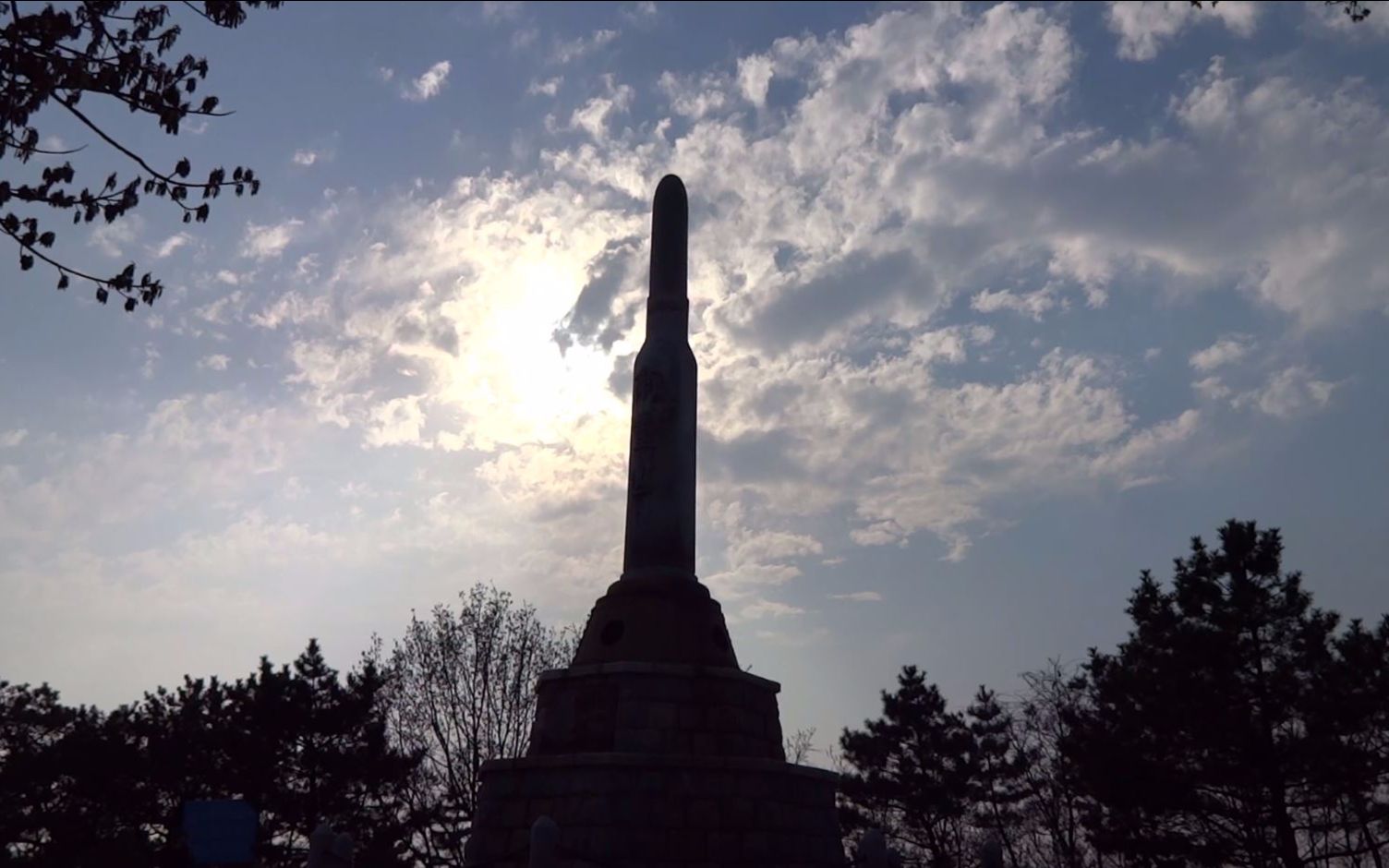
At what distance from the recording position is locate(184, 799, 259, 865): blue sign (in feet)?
44.5

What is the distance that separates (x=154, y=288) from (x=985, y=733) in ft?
102

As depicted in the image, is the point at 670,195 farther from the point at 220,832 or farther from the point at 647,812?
the point at 220,832

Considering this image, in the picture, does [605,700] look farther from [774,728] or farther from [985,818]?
[985,818]

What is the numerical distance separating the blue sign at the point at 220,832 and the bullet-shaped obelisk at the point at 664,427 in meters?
5.94

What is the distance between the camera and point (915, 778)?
3278cm

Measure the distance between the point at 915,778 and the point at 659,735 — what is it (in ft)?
71.2

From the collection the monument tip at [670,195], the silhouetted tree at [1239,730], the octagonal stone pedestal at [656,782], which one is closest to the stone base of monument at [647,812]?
the octagonal stone pedestal at [656,782]

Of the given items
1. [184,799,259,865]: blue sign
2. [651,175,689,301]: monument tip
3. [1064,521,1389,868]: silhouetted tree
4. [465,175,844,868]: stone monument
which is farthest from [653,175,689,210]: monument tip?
[1064,521,1389,868]: silhouetted tree

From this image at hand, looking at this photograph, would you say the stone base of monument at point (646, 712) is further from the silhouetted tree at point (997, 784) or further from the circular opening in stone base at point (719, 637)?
the silhouetted tree at point (997, 784)

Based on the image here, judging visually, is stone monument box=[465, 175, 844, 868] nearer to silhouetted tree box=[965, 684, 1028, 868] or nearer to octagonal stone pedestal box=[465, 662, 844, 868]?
octagonal stone pedestal box=[465, 662, 844, 868]

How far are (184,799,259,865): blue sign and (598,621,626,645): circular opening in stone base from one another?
5.17m

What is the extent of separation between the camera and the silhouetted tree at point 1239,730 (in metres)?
20.6

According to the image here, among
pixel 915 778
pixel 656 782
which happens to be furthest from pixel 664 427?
pixel 915 778

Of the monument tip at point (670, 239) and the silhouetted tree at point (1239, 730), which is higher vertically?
the monument tip at point (670, 239)
